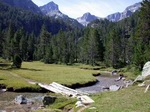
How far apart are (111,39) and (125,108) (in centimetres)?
10485

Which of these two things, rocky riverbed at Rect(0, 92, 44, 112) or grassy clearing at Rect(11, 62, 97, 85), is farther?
grassy clearing at Rect(11, 62, 97, 85)

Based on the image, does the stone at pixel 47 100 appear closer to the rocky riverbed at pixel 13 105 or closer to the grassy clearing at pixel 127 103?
the rocky riverbed at pixel 13 105

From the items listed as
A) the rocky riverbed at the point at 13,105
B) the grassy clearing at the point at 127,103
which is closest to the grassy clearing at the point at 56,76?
the rocky riverbed at the point at 13,105

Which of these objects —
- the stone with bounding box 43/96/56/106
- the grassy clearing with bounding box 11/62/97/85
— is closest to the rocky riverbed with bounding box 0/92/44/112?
the stone with bounding box 43/96/56/106

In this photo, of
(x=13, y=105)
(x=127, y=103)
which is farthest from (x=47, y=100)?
(x=127, y=103)

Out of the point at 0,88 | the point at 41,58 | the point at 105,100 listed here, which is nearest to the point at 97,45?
the point at 41,58

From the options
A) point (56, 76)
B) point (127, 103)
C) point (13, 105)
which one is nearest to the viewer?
point (127, 103)

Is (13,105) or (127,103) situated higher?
(127,103)

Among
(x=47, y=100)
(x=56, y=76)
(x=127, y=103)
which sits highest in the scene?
(x=127, y=103)

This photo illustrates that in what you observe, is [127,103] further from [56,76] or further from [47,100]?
[56,76]

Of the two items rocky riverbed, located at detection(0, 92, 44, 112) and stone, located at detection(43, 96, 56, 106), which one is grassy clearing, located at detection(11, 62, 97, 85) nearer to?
rocky riverbed, located at detection(0, 92, 44, 112)

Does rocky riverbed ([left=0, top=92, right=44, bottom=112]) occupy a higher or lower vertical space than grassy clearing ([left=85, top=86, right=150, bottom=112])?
lower

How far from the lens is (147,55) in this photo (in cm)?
7356

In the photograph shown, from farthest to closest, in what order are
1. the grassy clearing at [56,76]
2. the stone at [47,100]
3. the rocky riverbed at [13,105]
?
the grassy clearing at [56,76], the rocky riverbed at [13,105], the stone at [47,100]
